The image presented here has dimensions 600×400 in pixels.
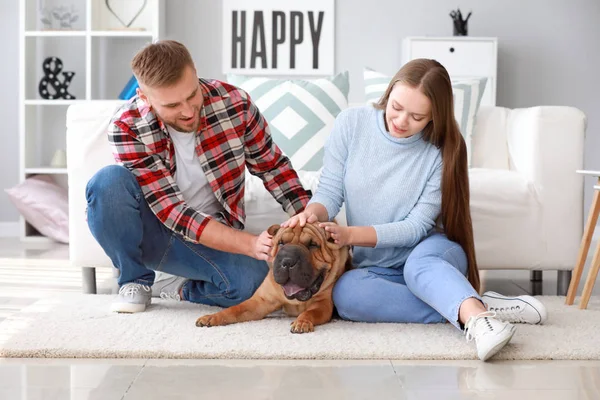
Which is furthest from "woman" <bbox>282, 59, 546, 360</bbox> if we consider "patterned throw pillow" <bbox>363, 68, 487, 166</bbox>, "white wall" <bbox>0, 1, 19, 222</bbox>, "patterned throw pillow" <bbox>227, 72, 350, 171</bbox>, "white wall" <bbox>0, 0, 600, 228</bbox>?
"white wall" <bbox>0, 1, 19, 222</bbox>

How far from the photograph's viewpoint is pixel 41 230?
4.24m

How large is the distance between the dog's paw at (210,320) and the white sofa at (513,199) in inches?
23.0

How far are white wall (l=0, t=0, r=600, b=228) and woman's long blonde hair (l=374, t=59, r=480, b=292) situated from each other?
259cm

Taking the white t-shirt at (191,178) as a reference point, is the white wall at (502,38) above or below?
above

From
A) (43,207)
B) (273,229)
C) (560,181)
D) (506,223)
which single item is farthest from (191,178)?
(43,207)

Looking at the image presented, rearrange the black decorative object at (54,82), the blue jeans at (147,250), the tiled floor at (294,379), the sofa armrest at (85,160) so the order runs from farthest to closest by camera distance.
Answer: the black decorative object at (54,82) → the sofa armrest at (85,160) → the blue jeans at (147,250) → the tiled floor at (294,379)

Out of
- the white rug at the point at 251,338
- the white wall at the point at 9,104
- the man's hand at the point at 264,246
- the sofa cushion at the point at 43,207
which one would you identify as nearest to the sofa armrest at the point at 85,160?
the white rug at the point at 251,338

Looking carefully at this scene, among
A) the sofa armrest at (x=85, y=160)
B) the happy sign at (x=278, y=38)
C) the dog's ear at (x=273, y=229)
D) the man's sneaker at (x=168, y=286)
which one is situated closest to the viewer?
the dog's ear at (x=273, y=229)

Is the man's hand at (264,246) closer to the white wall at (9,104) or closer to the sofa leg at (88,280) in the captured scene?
the sofa leg at (88,280)

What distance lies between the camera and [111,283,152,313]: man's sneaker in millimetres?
2162

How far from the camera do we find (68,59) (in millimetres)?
Answer: 4637

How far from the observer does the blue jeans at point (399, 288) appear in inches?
78.0

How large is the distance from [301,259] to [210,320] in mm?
288

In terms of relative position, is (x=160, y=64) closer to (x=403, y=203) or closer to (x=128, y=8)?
(x=403, y=203)
